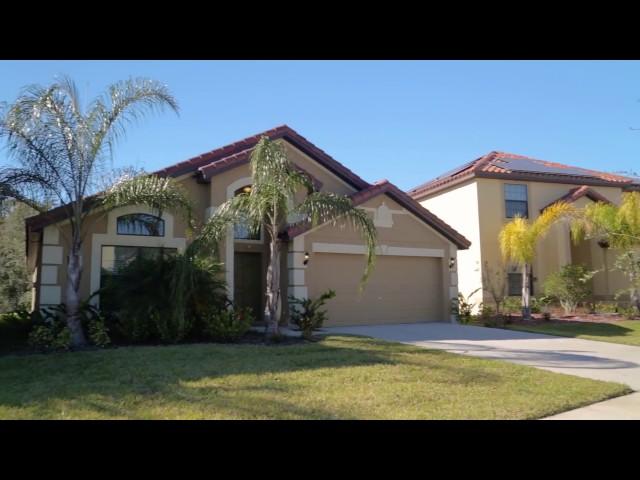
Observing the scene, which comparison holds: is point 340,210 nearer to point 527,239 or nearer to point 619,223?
point 527,239

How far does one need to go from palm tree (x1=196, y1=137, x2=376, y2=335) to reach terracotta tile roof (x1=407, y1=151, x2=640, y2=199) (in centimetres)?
1003

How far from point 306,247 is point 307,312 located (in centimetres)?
206

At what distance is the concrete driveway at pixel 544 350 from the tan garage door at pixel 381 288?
59 cm

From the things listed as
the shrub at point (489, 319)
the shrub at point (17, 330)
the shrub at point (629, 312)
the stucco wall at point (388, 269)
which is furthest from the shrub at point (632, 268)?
the shrub at point (17, 330)

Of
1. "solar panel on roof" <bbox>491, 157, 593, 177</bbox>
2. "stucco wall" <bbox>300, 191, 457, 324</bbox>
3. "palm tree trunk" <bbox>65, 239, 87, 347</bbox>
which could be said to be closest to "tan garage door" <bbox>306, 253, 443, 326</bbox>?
"stucco wall" <bbox>300, 191, 457, 324</bbox>

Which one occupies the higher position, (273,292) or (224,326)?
(273,292)

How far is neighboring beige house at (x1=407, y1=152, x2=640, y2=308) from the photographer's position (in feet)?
64.8

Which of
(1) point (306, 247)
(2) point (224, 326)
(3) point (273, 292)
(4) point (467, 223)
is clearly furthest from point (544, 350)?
(4) point (467, 223)

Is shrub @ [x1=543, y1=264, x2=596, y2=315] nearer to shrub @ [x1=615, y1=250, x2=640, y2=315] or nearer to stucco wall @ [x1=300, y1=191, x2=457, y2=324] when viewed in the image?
shrub @ [x1=615, y1=250, x2=640, y2=315]

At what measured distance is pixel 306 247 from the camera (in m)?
14.3
